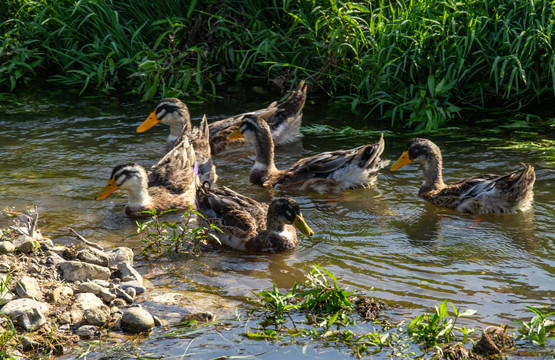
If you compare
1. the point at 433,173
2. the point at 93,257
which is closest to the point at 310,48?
the point at 433,173

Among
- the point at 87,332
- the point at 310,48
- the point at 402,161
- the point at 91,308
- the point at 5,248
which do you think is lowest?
the point at 87,332

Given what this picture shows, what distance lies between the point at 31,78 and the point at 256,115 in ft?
16.0

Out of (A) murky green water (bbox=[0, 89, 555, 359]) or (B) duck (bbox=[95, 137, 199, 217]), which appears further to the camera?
(B) duck (bbox=[95, 137, 199, 217])

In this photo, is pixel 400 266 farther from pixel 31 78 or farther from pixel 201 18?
pixel 31 78

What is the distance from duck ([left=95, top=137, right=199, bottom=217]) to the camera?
7.30 m

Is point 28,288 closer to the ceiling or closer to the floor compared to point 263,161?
closer to the floor

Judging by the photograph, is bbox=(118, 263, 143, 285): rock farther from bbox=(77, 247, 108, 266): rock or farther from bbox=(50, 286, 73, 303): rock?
bbox=(50, 286, 73, 303): rock

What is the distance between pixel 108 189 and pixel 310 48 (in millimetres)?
4666

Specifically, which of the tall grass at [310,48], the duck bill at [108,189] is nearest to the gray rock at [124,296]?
the duck bill at [108,189]

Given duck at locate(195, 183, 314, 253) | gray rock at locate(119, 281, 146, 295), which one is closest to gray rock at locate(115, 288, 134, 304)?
gray rock at locate(119, 281, 146, 295)

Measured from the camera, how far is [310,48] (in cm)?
1079

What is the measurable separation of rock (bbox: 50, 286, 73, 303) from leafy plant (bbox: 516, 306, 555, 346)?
126 inches

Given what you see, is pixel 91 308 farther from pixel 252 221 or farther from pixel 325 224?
pixel 325 224

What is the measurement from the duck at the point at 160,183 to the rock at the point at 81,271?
154 centimetres
